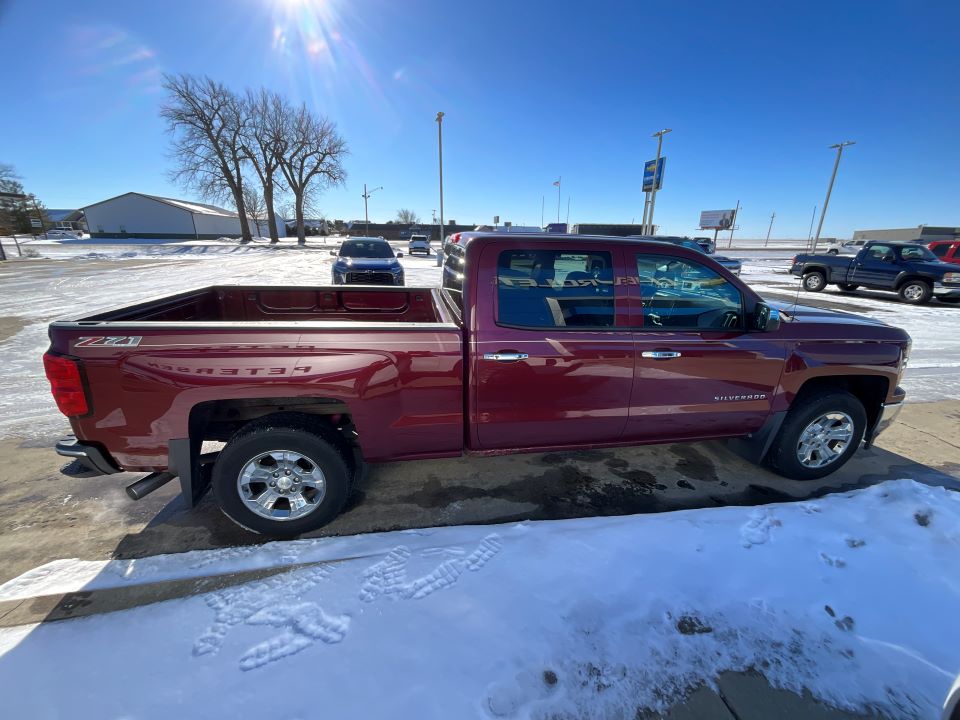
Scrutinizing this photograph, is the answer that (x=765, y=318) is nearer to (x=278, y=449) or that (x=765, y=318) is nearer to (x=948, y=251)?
(x=278, y=449)

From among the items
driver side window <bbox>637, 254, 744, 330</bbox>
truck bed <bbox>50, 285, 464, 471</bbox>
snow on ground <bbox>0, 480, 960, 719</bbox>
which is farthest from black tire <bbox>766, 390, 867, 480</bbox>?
truck bed <bbox>50, 285, 464, 471</bbox>

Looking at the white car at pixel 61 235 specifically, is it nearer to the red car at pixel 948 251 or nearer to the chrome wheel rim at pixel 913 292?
the chrome wheel rim at pixel 913 292

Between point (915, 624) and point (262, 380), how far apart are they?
11.7ft

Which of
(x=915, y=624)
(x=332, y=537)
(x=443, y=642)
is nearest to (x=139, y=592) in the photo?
(x=332, y=537)

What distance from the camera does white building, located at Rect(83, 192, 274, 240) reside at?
53.2 metres

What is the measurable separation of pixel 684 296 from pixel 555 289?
1021 mm

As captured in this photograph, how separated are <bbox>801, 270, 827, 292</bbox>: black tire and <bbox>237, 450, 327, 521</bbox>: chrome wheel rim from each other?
18524 millimetres

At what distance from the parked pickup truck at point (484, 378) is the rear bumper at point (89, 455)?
0.01m

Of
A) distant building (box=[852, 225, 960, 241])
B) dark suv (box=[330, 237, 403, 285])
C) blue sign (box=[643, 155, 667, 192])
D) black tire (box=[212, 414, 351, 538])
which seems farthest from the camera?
distant building (box=[852, 225, 960, 241])

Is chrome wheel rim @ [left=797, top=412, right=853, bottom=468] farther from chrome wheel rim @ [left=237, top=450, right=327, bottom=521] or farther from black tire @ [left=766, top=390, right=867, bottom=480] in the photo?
chrome wheel rim @ [left=237, top=450, right=327, bottom=521]

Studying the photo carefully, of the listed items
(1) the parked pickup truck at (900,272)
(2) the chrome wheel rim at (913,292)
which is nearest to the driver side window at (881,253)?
(1) the parked pickup truck at (900,272)

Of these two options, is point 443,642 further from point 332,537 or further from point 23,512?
point 23,512

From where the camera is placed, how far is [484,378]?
8.55ft

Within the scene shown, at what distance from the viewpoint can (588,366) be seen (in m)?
2.71
